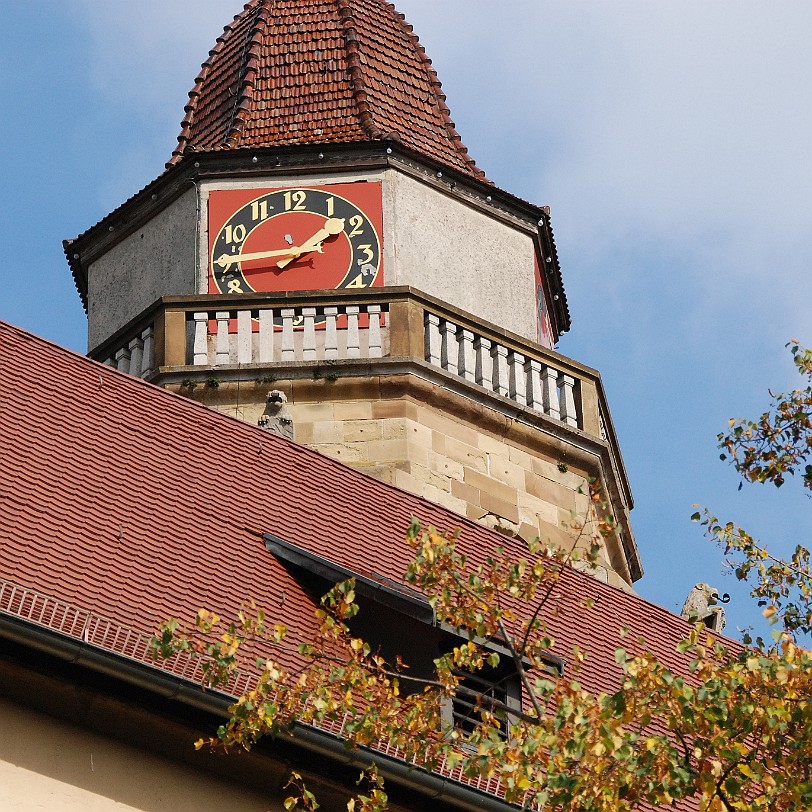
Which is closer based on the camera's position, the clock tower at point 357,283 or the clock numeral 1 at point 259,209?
the clock tower at point 357,283

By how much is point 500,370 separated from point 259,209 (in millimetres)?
2466

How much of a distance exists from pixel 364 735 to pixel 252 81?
37.7 ft

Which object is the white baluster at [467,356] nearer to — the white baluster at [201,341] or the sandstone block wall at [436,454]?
the sandstone block wall at [436,454]

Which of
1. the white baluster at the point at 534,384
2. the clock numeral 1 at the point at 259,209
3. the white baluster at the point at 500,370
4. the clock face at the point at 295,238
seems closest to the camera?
the white baluster at the point at 500,370

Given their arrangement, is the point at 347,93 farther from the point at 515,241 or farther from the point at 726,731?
the point at 726,731

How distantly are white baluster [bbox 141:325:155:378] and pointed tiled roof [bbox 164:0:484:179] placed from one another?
76.3 inches

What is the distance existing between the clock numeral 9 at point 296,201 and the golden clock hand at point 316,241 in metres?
0.26

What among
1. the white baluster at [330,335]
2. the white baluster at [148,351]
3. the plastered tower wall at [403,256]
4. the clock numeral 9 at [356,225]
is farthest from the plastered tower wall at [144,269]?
the white baluster at [330,335]

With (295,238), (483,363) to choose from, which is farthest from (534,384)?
(295,238)

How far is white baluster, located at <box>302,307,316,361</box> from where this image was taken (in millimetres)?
16906

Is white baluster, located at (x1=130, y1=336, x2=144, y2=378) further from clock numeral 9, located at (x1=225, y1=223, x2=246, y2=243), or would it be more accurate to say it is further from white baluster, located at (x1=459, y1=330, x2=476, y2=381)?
white baluster, located at (x1=459, y1=330, x2=476, y2=381)

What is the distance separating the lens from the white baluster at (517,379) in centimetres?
1712

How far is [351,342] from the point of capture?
17.0 metres

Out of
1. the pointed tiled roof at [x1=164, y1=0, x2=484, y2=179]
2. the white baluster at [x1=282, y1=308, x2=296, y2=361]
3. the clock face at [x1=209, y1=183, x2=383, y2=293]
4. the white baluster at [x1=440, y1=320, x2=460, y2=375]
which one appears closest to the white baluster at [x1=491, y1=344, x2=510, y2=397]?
the white baluster at [x1=440, y1=320, x2=460, y2=375]
